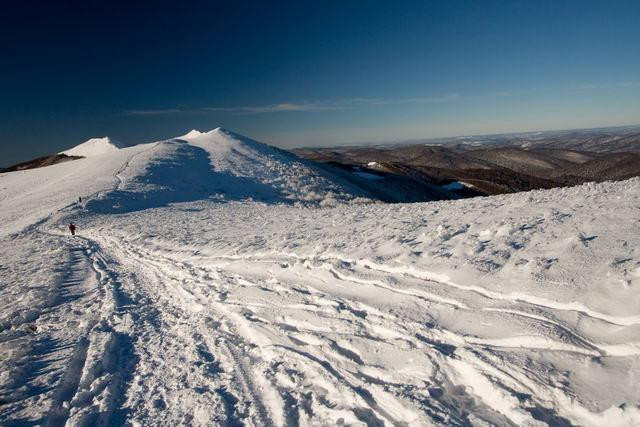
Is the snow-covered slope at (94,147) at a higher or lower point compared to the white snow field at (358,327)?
higher

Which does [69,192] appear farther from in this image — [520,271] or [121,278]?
[520,271]

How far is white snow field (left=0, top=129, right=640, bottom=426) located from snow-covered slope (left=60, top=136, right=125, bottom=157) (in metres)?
66.7

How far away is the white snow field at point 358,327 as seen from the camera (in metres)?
3.62

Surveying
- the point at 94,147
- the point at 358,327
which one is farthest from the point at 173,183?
the point at 94,147

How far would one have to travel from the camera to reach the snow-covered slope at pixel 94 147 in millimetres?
67375

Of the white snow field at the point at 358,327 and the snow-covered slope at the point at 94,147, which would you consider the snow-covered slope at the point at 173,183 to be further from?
the snow-covered slope at the point at 94,147

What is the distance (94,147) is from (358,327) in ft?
269

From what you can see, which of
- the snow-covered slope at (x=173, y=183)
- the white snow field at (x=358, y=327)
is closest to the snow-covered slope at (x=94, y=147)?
the snow-covered slope at (x=173, y=183)

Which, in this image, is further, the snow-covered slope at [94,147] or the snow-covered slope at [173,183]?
the snow-covered slope at [94,147]

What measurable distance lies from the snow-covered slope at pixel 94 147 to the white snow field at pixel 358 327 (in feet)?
219

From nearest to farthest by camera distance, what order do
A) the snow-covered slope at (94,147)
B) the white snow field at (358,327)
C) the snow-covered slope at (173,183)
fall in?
the white snow field at (358,327) < the snow-covered slope at (173,183) < the snow-covered slope at (94,147)

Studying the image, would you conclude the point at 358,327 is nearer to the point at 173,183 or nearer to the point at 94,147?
the point at 173,183

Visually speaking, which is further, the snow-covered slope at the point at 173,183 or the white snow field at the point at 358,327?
the snow-covered slope at the point at 173,183

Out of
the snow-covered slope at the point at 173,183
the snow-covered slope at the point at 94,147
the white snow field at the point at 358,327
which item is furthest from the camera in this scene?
the snow-covered slope at the point at 94,147
